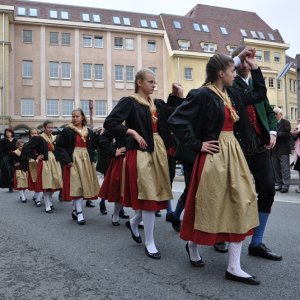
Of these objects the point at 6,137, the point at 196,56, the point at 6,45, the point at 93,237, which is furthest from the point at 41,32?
the point at 93,237

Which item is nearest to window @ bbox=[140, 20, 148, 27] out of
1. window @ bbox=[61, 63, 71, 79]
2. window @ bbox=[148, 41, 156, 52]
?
window @ bbox=[148, 41, 156, 52]

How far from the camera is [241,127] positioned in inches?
159

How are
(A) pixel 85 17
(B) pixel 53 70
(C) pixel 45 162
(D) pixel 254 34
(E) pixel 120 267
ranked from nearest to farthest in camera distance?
1. (E) pixel 120 267
2. (C) pixel 45 162
3. (B) pixel 53 70
4. (A) pixel 85 17
5. (D) pixel 254 34

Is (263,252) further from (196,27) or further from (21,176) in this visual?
(196,27)

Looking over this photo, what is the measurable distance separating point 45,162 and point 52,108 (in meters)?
35.8

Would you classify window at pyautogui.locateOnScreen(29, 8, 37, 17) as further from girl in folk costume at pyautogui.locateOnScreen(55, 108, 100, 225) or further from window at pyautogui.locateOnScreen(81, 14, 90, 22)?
girl in folk costume at pyautogui.locateOnScreen(55, 108, 100, 225)

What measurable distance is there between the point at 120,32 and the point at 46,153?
39891mm

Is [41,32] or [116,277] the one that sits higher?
[41,32]

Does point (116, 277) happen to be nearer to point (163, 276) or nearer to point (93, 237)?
point (163, 276)

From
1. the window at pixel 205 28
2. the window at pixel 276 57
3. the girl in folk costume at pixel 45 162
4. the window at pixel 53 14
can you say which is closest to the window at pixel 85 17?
the window at pixel 53 14

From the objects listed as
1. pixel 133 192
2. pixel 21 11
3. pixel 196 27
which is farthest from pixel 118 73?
pixel 133 192

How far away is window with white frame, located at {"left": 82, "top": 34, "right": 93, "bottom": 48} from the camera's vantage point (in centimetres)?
4609

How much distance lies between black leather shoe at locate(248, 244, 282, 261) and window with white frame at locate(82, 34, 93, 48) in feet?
145

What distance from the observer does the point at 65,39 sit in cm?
4534
